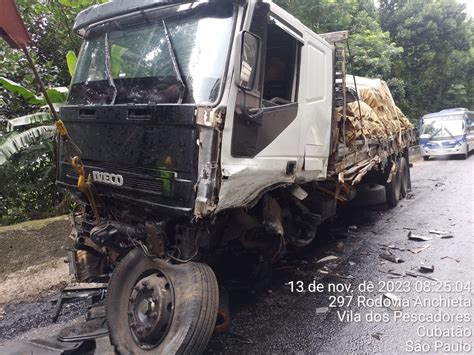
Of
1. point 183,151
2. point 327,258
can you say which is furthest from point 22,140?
point 327,258

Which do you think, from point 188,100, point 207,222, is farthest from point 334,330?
point 188,100

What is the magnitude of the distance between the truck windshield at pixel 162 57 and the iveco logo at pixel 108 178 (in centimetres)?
58

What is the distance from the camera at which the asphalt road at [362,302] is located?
9.94ft

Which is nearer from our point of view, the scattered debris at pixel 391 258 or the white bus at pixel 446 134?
the scattered debris at pixel 391 258

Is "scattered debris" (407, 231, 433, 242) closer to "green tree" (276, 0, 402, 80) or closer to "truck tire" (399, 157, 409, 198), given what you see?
"truck tire" (399, 157, 409, 198)

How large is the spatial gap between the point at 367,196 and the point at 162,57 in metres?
4.67

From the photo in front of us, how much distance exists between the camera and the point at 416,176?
11.9 m

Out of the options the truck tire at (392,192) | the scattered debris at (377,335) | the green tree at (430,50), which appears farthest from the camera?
the green tree at (430,50)

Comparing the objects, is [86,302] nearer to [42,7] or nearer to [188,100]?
[188,100]

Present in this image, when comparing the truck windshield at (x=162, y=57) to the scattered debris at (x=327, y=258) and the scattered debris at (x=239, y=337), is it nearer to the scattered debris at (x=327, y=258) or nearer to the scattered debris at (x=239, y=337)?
the scattered debris at (x=239, y=337)

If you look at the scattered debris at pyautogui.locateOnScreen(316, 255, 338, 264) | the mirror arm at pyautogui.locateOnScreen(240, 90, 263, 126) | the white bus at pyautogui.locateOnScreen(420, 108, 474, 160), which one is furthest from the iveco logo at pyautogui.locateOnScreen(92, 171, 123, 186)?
the white bus at pyautogui.locateOnScreen(420, 108, 474, 160)

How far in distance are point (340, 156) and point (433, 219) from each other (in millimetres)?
3087

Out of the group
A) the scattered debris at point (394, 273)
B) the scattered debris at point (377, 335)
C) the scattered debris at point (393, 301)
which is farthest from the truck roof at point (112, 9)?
the scattered debris at point (394, 273)

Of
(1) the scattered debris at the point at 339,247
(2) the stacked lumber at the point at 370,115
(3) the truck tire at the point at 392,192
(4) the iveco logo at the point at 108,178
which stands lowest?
(1) the scattered debris at the point at 339,247
